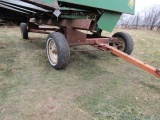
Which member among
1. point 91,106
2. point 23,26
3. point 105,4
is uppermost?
point 105,4

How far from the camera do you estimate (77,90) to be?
3209 millimetres

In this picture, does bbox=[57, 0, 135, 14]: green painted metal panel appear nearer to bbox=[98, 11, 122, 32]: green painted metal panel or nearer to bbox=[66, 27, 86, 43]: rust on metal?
bbox=[98, 11, 122, 32]: green painted metal panel

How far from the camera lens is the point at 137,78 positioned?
12.5 feet

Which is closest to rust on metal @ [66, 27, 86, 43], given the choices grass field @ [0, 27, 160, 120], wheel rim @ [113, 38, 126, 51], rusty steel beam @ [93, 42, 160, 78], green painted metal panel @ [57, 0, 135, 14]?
rusty steel beam @ [93, 42, 160, 78]

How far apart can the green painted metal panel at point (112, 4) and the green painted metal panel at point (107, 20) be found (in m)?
0.14

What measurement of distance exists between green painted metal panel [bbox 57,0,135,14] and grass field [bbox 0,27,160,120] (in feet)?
3.87

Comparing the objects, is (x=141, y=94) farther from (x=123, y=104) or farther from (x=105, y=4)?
(x=105, y=4)

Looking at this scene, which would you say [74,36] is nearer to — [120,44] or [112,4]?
[112,4]

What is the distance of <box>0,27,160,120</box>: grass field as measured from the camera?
2580 mm

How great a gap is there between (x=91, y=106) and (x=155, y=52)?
3.81 metres

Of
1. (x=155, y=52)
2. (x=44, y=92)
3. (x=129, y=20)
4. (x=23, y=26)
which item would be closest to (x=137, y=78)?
(x=44, y=92)

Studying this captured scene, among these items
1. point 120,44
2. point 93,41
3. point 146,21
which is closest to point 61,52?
point 93,41

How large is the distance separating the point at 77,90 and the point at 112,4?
176 cm

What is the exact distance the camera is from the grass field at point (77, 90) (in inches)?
102
